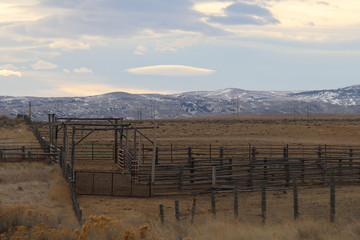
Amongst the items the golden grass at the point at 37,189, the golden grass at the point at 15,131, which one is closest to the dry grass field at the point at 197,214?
the golden grass at the point at 37,189

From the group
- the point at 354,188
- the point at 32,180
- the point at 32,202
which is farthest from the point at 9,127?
the point at 354,188

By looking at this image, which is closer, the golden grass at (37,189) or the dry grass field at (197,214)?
the dry grass field at (197,214)

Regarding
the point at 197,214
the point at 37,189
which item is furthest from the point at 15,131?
the point at 197,214

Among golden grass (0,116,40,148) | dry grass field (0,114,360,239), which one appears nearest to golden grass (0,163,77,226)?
dry grass field (0,114,360,239)

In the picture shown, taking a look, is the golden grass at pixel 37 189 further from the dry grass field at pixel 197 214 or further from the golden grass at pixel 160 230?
the golden grass at pixel 160 230

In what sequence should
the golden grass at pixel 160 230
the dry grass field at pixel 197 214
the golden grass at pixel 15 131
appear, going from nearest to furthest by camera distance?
the golden grass at pixel 160 230 < the dry grass field at pixel 197 214 < the golden grass at pixel 15 131

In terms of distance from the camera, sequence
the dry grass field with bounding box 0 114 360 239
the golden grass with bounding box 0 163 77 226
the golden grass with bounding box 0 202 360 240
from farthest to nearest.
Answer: the golden grass with bounding box 0 163 77 226
the dry grass field with bounding box 0 114 360 239
the golden grass with bounding box 0 202 360 240

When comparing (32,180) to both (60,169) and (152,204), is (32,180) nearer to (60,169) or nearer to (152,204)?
(60,169)

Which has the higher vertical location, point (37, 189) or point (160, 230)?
point (160, 230)

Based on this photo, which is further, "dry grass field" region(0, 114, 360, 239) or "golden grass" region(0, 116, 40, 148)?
"golden grass" region(0, 116, 40, 148)

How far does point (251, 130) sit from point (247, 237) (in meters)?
61.5

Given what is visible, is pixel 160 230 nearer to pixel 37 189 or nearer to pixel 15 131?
pixel 37 189

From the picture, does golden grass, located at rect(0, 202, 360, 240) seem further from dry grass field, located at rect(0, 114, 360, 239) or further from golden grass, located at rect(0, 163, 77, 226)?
golden grass, located at rect(0, 163, 77, 226)

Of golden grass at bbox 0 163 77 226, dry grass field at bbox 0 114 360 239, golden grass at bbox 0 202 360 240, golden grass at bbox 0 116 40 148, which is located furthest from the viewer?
golden grass at bbox 0 116 40 148
